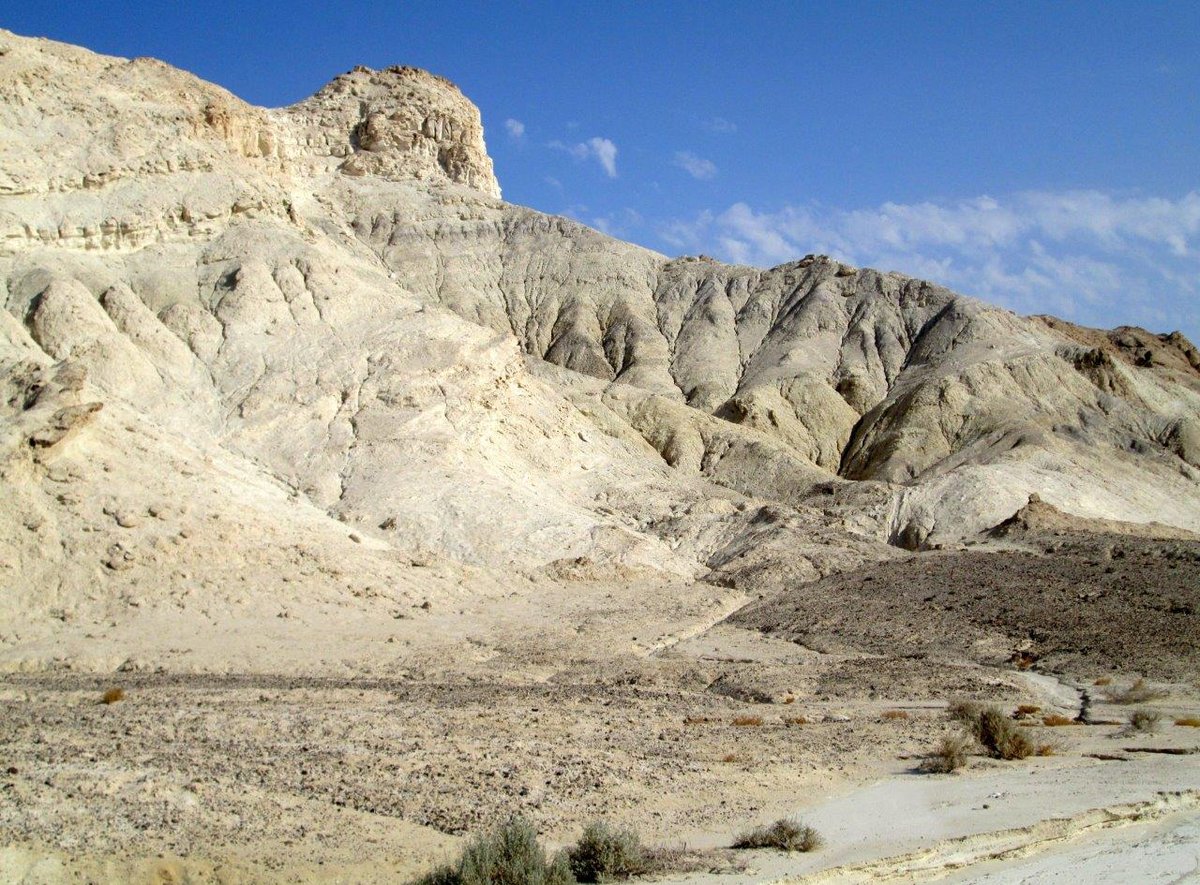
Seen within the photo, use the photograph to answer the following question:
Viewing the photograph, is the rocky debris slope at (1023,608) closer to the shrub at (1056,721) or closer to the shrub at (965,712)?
the shrub at (1056,721)

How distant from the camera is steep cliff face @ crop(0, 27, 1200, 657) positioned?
26750mm

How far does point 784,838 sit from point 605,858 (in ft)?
5.87

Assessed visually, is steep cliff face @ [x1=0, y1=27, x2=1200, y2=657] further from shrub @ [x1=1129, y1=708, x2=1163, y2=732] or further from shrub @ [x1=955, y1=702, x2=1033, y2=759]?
shrub @ [x1=1129, y1=708, x2=1163, y2=732]

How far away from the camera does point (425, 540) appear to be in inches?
1136

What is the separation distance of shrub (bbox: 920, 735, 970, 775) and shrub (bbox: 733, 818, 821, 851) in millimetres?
3358

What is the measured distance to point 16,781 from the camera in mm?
10562

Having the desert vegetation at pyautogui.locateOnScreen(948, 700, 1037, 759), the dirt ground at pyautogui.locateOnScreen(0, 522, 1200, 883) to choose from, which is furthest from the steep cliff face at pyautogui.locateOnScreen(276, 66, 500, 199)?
the desert vegetation at pyautogui.locateOnScreen(948, 700, 1037, 759)

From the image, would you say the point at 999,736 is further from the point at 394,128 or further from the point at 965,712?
the point at 394,128

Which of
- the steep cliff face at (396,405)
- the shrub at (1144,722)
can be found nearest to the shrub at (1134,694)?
the shrub at (1144,722)

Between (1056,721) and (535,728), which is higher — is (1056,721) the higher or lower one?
the lower one

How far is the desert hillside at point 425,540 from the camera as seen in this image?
1227 centimetres

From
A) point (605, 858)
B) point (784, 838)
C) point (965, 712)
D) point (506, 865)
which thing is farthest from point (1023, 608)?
point (506, 865)

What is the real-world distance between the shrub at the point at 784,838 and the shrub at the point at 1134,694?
10.2 m

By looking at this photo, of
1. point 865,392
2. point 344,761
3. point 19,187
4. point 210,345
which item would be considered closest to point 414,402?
point 210,345
